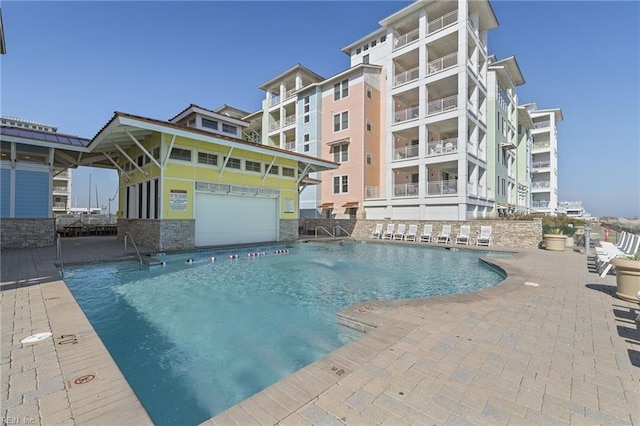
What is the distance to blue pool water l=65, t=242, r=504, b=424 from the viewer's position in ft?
10.5

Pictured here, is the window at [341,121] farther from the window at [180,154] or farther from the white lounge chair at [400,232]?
the window at [180,154]

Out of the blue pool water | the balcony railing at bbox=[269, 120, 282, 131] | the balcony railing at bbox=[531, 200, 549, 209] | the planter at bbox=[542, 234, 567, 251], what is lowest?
the blue pool water

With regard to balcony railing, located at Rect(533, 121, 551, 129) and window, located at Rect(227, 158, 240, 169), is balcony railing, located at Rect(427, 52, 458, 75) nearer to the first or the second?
window, located at Rect(227, 158, 240, 169)

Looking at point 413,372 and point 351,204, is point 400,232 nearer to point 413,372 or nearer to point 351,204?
point 351,204

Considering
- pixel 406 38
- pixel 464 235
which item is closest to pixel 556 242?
pixel 464 235

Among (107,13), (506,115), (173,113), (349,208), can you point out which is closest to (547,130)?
(506,115)

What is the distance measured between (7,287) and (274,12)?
14.3 metres

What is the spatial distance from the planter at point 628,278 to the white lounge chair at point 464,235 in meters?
11.7

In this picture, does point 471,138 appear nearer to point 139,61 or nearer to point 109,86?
point 139,61

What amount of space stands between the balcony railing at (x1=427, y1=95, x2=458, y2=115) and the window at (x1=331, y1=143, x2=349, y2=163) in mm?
7344

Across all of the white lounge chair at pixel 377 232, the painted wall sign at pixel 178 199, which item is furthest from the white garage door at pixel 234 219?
the white lounge chair at pixel 377 232

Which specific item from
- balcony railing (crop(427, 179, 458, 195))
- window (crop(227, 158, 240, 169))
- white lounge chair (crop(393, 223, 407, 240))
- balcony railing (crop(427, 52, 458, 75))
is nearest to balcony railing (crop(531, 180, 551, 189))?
balcony railing (crop(427, 52, 458, 75))

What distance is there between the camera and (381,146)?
83.7 ft

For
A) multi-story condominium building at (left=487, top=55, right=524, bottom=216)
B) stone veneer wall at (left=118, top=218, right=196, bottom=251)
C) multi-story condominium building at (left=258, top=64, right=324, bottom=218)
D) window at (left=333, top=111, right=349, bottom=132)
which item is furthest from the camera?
multi-story condominium building at (left=258, top=64, right=324, bottom=218)
